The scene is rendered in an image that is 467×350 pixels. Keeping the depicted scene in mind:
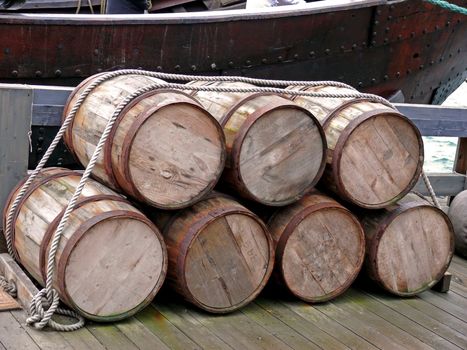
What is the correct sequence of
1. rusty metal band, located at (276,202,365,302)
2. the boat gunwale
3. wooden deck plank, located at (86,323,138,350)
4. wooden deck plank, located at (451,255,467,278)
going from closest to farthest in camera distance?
wooden deck plank, located at (86,323,138,350), rusty metal band, located at (276,202,365,302), wooden deck plank, located at (451,255,467,278), the boat gunwale

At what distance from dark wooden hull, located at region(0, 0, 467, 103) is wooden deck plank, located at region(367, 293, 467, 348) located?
2.94m

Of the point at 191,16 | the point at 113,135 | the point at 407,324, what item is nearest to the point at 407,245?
the point at 407,324

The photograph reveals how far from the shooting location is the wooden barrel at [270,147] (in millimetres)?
4672

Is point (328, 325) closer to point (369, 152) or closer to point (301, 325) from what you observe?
point (301, 325)

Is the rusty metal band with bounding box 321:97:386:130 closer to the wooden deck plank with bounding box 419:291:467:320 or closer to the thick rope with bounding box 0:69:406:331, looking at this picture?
the thick rope with bounding box 0:69:406:331

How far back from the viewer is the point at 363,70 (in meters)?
8.66

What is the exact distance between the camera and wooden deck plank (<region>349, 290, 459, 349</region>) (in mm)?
4621

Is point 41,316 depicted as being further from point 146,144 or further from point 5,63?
point 5,63

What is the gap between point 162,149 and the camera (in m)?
4.45

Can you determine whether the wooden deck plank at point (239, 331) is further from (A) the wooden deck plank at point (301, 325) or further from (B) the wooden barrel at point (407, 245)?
(B) the wooden barrel at point (407, 245)

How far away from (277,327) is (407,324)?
71cm

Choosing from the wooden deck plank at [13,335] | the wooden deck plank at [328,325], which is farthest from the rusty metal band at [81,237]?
the wooden deck plank at [328,325]

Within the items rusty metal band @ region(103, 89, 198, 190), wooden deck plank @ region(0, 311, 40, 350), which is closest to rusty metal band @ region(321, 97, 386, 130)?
rusty metal band @ region(103, 89, 198, 190)

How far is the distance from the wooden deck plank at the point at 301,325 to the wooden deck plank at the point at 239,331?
6.6 inches
